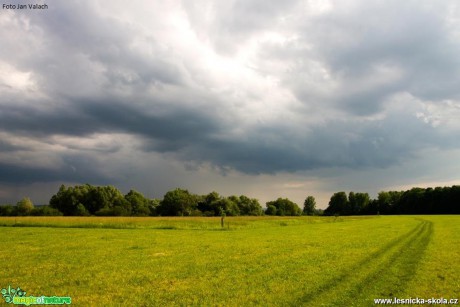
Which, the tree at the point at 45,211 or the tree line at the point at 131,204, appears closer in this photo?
the tree at the point at 45,211

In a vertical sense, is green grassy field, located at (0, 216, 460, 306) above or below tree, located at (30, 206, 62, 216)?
above

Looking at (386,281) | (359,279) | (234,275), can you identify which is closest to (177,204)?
(234,275)

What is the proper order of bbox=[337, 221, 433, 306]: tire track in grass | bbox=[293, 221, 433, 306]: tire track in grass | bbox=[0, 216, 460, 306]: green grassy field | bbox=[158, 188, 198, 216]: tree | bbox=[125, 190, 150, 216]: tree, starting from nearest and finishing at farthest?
bbox=[293, 221, 433, 306]: tire track in grass, bbox=[337, 221, 433, 306]: tire track in grass, bbox=[0, 216, 460, 306]: green grassy field, bbox=[125, 190, 150, 216]: tree, bbox=[158, 188, 198, 216]: tree

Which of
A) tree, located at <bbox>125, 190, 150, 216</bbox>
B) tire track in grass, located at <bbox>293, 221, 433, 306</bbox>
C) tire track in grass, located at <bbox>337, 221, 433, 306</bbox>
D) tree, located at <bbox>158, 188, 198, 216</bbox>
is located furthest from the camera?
tree, located at <bbox>158, 188, 198, 216</bbox>

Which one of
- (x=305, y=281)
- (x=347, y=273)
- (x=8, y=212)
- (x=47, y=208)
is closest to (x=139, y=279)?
(x=305, y=281)

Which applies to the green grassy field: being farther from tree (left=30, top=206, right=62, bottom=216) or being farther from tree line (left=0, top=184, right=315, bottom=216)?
tree line (left=0, top=184, right=315, bottom=216)

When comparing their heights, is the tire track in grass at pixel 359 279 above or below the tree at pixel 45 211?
above

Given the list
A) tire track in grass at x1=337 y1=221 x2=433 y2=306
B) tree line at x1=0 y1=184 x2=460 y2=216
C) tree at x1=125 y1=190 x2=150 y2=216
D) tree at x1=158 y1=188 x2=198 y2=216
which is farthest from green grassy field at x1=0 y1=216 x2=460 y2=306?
tree at x1=158 y1=188 x2=198 y2=216

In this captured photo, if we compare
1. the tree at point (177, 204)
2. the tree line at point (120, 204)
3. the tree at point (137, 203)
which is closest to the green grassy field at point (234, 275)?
the tree line at point (120, 204)

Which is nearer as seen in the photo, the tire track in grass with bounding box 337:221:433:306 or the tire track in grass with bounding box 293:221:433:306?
the tire track in grass with bounding box 293:221:433:306

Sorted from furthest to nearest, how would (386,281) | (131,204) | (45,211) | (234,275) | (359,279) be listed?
(131,204)
(45,211)
(234,275)
(359,279)
(386,281)

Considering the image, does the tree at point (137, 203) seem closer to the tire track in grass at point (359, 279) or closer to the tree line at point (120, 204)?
the tree line at point (120, 204)

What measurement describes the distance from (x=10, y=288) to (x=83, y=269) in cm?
501

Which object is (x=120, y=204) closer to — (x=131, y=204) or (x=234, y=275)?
(x=131, y=204)
